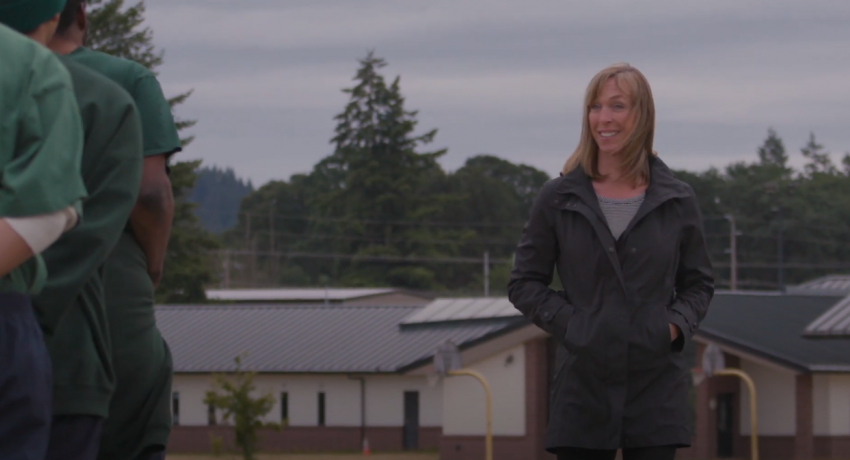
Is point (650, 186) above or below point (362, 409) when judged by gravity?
above

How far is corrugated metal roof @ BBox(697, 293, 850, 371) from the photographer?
4084 centimetres

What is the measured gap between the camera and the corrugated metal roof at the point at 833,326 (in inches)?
1325

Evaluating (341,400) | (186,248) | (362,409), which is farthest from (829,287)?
(186,248)

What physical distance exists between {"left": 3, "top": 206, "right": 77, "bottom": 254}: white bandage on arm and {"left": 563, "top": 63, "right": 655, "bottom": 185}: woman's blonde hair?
1.93 metres

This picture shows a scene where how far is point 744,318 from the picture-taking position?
46375 mm

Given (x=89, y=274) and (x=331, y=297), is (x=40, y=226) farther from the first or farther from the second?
(x=331, y=297)

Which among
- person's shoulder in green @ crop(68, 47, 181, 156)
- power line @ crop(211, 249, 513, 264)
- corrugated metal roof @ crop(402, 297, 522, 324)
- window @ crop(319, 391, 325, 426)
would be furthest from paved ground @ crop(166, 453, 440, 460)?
person's shoulder in green @ crop(68, 47, 181, 156)

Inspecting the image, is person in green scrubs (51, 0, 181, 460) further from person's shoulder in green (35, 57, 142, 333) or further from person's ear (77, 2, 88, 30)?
person's shoulder in green (35, 57, 142, 333)

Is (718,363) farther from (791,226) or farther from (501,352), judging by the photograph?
(791,226)

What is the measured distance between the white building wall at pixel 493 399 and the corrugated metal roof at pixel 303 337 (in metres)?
2.01

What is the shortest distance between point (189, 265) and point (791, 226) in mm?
50045

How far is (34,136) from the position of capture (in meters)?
2.83

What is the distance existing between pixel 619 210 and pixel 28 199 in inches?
79.3

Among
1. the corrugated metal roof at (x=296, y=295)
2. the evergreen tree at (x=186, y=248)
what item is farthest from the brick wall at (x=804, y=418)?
the corrugated metal roof at (x=296, y=295)
